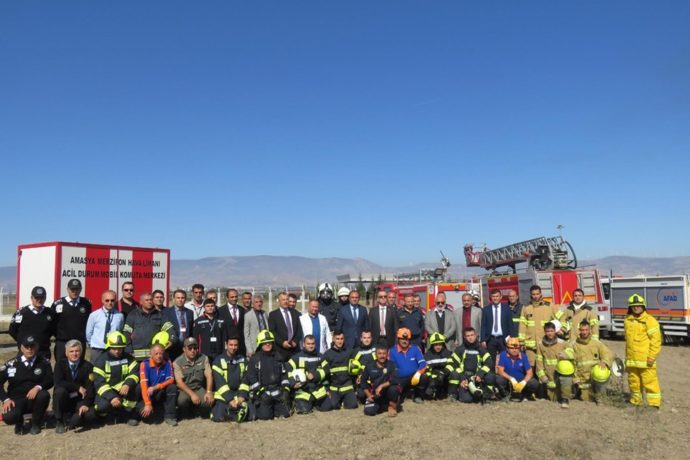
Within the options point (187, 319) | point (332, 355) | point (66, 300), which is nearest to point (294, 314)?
point (332, 355)

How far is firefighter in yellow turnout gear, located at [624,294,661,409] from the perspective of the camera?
25.9 ft

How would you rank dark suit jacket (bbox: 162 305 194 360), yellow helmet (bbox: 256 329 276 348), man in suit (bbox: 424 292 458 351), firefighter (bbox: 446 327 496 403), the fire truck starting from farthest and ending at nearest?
the fire truck → man in suit (bbox: 424 292 458 351) → firefighter (bbox: 446 327 496 403) → dark suit jacket (bbox: 162 305 194 360) → yellow helmet (bbox: 256 329 276 348)

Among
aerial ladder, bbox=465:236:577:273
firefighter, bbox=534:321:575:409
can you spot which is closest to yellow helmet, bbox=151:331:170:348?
firefighter, bbox=534:321:575:409

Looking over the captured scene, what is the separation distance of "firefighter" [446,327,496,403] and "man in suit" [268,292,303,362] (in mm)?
2387

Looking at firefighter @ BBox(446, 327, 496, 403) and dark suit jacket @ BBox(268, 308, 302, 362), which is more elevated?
dark suit jacket @ BBox(268, 308, 302, 362)

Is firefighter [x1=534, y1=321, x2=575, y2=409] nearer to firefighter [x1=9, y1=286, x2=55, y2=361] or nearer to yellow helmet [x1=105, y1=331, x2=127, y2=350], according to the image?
yellow helmet [x1=105, y1=331, x2=127, y2=350]

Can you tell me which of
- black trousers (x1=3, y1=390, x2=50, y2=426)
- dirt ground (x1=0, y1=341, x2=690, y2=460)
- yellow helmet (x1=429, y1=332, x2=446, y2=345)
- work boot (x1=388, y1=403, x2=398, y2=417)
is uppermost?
yellow helmet (x1=429, y1=332, x2=446, y2=345)

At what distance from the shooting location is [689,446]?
20.9 ft

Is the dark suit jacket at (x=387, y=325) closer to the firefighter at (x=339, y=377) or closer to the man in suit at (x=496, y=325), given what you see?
the firefighter at (x=339, y=377)

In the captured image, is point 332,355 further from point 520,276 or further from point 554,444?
point 520,276

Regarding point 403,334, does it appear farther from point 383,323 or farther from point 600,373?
point 600,373

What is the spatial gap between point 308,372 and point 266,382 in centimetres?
69

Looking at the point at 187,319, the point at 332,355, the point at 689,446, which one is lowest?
the point at 689,446

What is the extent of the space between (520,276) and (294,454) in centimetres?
1409
